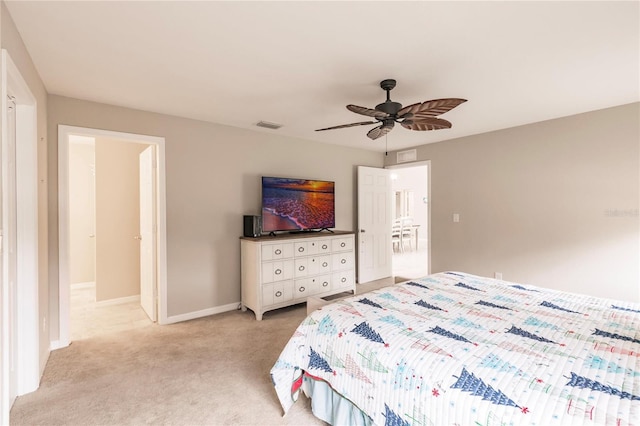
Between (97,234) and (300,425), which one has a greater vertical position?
Result: (97,234)

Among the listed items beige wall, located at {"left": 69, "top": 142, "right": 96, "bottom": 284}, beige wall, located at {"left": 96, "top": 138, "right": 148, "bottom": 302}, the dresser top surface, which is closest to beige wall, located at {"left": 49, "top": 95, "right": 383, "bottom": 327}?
the dresser top surface

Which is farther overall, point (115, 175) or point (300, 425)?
point (115, 175)

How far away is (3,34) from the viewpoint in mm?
1589

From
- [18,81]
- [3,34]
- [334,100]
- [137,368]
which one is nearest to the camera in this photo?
[3,34]

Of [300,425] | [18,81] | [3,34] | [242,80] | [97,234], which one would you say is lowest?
[300,425]

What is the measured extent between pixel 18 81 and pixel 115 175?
102 inches

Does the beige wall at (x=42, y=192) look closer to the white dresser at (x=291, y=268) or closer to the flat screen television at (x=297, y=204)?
the white dresser at (x=291, y=268)

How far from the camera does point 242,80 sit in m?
2.57

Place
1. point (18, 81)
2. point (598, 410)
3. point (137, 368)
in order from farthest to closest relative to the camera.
→ point (137, 368) → point (18, 81) → point (598, 410)

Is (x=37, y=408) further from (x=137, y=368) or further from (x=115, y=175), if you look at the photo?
(x=115, y=175)

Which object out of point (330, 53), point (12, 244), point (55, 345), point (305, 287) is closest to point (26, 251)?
point (12, 244)

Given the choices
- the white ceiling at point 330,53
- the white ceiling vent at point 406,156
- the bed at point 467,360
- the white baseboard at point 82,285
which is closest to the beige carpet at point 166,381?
the bed at point 467,360

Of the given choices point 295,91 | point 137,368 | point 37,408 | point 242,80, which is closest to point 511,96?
point 295,91

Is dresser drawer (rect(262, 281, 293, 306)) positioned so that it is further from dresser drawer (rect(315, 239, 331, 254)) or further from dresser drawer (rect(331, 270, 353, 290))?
dresser drawer (rect(331, 270, 353, 290))
